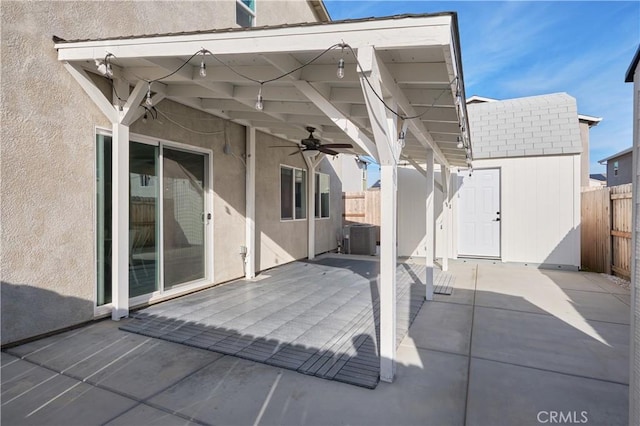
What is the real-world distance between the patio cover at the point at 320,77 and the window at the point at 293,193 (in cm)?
304

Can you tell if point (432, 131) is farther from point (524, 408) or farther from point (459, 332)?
point (524, 408)

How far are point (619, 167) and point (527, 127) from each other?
11845 millimetres

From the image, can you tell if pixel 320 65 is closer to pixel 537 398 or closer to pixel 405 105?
pixel 405 105

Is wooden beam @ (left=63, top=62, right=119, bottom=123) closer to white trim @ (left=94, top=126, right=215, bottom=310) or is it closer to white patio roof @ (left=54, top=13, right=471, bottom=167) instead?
white patio roof @ (left=54, top=13, right=471, bottom=167)

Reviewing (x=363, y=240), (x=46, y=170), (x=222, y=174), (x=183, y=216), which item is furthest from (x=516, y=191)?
(x=46, y=170)

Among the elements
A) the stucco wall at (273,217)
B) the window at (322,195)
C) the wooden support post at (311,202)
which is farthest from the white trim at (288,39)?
the window at (322,195)

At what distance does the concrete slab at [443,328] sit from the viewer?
3.46 meters

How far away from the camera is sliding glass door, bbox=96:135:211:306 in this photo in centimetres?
405

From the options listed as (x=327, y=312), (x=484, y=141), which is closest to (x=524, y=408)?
(x=327, y=312)

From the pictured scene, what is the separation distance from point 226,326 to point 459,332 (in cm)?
255

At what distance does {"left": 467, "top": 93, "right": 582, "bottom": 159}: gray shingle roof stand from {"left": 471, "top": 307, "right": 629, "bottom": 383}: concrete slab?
4.97m

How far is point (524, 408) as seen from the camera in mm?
2395

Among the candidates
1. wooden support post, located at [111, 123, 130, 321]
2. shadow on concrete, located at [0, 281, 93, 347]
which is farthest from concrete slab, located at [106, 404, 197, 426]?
wooden support post, located at [111, 123, 130, 321]

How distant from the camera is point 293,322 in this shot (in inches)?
157
